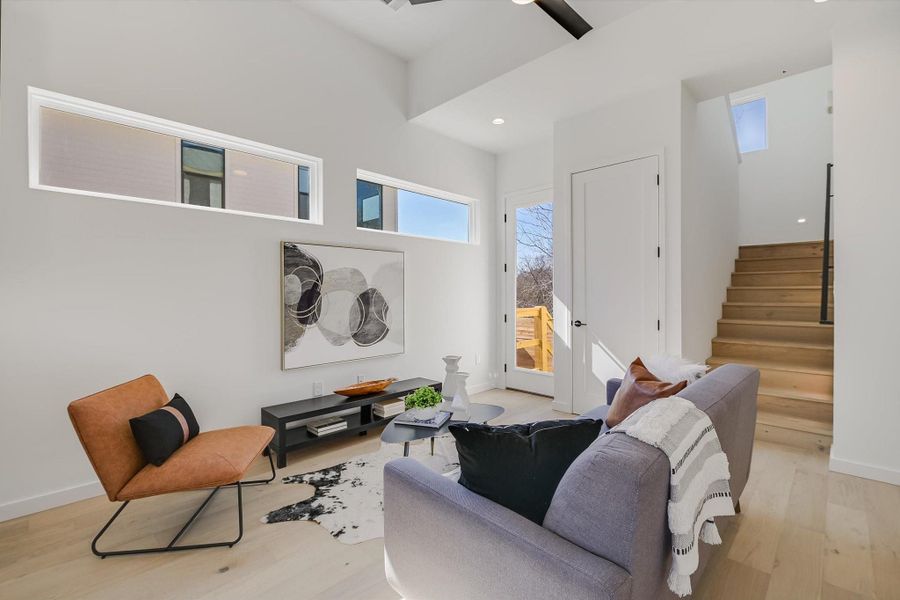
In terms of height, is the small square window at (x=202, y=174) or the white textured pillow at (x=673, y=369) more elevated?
the small square window at (x=202, y=174)

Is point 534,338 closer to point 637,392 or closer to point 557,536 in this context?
point 637,392

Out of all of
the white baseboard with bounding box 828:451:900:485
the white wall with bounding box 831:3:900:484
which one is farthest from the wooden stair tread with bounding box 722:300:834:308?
the white baseboard with bounding box 828:451:900:485

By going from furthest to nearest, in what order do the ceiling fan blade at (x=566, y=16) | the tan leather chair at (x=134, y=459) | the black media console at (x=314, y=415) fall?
the black media console at (x=314, y=415) < the ceiling fan blade at (x=566, y=16) < the tan leather chair at (x=134, y=459)

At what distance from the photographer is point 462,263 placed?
4.71m

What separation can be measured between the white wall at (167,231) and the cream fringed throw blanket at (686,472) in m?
2.73

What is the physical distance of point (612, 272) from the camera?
3.75 metres

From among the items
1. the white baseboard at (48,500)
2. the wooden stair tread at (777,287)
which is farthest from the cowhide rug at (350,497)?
the wooden stair tread at (777,287)

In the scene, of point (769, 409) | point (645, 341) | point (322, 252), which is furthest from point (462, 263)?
point (769, 409)

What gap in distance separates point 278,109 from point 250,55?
0.39m

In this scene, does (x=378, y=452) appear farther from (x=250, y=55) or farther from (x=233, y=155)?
(x=250, y=55)

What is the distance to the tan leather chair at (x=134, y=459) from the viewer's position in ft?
5.94

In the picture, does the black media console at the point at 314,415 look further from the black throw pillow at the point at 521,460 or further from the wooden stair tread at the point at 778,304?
the wooden stair tread at the point at 778,304

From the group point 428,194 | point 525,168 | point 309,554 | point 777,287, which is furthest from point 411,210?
point 777,287

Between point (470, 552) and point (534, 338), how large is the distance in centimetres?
379
